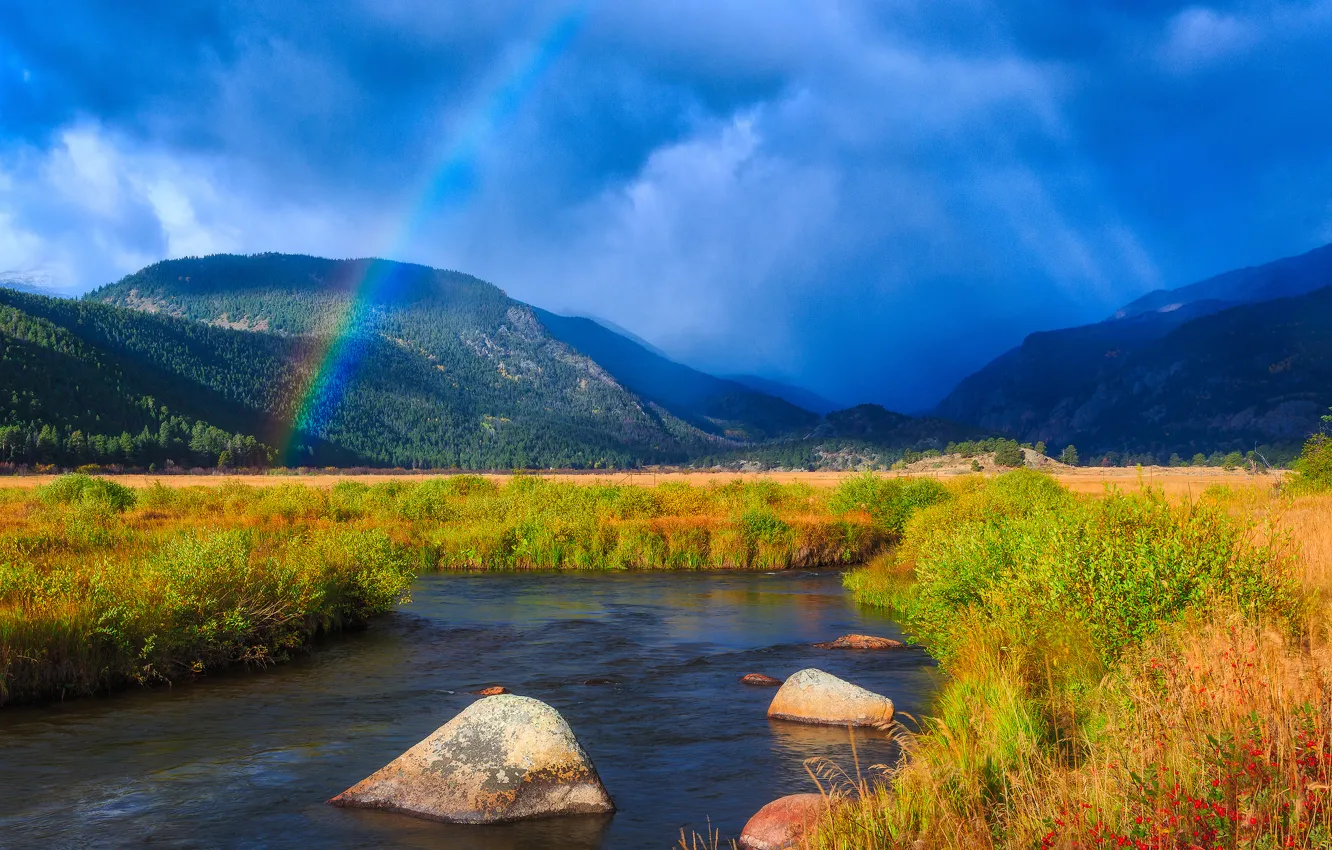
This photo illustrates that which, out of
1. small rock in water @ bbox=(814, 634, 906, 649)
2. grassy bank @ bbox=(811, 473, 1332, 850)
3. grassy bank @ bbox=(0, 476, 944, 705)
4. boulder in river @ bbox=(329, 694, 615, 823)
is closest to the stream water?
boulder in river @ bbox=(329, 694, 615, 823)

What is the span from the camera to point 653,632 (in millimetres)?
23656

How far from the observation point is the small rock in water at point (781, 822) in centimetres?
940

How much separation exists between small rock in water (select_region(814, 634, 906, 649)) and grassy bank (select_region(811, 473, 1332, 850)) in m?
0.95

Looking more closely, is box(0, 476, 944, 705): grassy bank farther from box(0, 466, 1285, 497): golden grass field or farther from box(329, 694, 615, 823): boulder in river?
box(0, 466, 1285, 497): golden grass field

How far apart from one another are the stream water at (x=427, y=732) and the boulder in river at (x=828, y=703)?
1.14 feet

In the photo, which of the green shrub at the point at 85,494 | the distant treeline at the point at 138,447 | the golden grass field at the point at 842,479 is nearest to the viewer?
the green shrub at the point at 85,494

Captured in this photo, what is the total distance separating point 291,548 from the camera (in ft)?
77.8

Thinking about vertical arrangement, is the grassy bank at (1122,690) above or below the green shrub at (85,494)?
below

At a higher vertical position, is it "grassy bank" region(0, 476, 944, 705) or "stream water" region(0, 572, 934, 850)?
"grassy bank" region(0, 476, 944, 705)

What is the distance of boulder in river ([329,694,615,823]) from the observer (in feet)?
36.6

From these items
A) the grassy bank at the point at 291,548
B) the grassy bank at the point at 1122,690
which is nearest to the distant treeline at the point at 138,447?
the grassy bank at the point at 291,548

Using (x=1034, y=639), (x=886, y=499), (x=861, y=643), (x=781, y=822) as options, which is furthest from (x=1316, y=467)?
(x=781, y=822)

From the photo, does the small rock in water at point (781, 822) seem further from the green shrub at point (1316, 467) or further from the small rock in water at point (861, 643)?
the green shrub at point (1316, 467)

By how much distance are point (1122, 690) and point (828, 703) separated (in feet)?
16.0
